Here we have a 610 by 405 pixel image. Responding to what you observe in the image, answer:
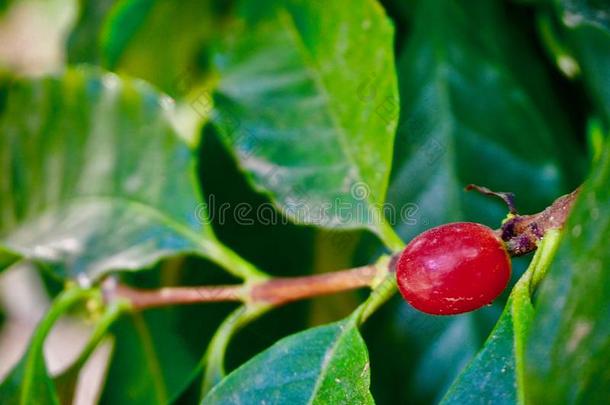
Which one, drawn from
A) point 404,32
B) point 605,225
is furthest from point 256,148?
point 605,225

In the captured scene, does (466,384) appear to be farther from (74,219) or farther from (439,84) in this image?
(74,219)

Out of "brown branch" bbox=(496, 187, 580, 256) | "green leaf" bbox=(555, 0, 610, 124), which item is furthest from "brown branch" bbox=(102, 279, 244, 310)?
"green leaf" bbox=(555, 0, 610, 124)

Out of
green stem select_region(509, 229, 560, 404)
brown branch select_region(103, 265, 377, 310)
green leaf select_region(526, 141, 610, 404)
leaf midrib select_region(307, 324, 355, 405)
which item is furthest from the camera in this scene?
brown branch select_region(103, 265, 377, 310)

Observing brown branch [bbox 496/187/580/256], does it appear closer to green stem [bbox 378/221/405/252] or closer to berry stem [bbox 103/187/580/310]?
berry stem [bbox 103/187/580/310]

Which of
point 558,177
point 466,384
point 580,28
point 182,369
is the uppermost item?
point 580,28

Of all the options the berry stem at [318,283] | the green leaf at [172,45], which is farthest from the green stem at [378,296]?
the green leaf at [172,45]

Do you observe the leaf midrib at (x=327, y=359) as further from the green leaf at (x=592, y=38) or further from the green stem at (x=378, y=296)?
the green leaf at (x=592, y=38)
